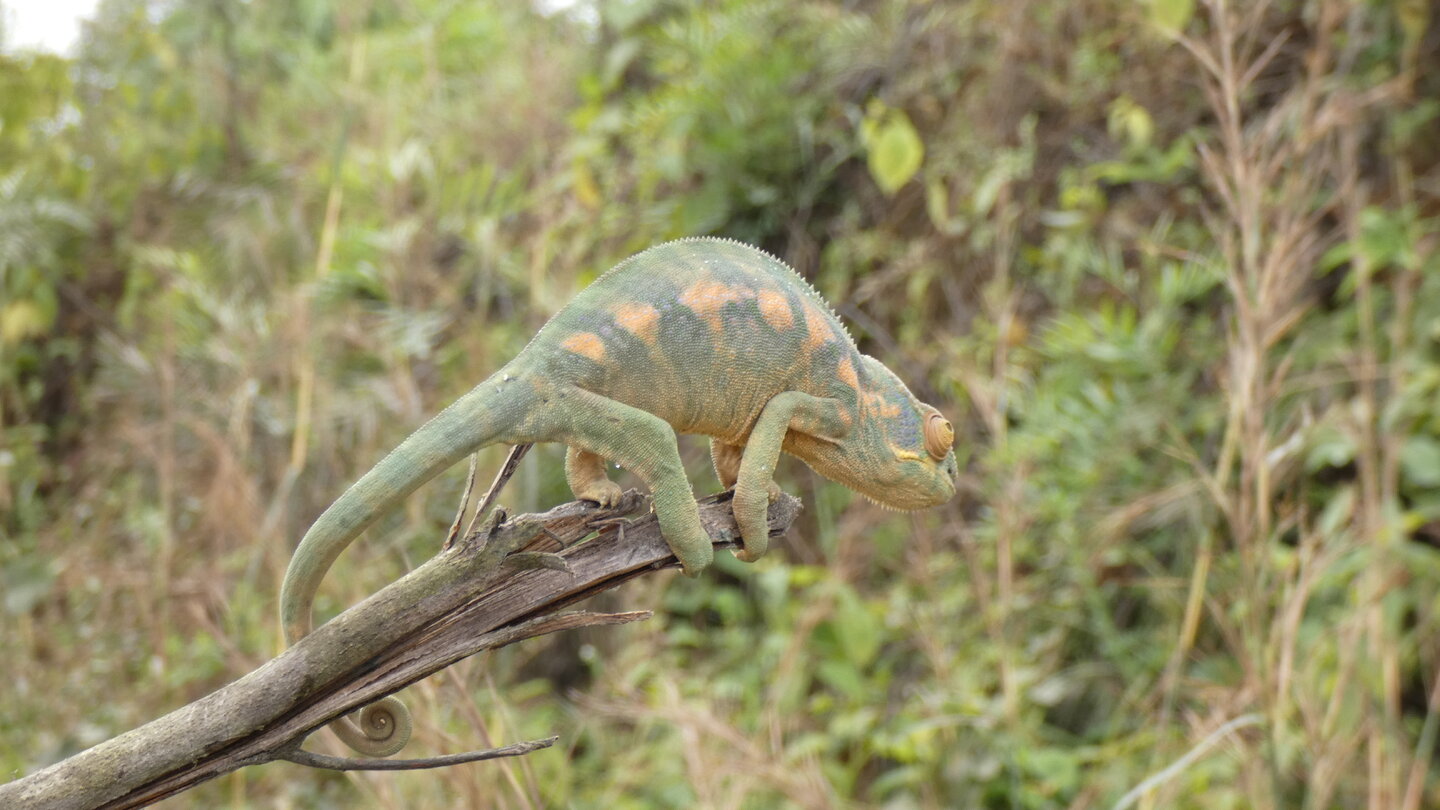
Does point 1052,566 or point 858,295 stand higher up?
point 858,295

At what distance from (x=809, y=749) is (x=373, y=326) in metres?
2.36

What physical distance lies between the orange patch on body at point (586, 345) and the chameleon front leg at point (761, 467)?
0.24 m

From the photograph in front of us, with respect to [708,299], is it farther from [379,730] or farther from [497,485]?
[379,730]

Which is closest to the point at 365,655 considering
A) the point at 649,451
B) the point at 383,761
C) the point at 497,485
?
the point at 383,761

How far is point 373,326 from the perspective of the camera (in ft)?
14.5

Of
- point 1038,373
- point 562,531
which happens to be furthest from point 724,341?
point 1038,373

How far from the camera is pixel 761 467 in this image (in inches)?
56.4


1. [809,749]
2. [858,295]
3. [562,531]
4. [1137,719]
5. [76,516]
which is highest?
[562,531]

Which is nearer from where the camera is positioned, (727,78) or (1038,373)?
(1038,373)

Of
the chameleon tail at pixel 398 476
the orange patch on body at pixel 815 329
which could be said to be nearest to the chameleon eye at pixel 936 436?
the orange patch on body at pixel 815 329

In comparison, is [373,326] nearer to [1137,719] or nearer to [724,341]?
[1137,719]

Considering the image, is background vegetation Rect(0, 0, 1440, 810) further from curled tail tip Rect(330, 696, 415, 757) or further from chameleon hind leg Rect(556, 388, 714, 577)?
chameleon hind leg Rect(556, 388, 714, 577)

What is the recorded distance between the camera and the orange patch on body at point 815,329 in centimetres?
151

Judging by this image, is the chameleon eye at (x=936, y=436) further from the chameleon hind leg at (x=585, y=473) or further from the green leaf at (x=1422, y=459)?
the green leaf at (x=1422, y=459)
